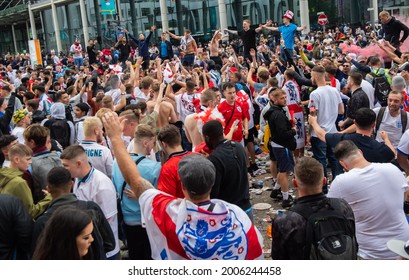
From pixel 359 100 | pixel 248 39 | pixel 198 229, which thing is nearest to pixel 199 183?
pixel 198 229

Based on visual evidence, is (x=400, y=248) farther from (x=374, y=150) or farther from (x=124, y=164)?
(x=374, y=150)

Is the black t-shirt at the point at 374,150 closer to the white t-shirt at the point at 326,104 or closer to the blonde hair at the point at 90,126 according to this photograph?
the white t-shirt at the point at 326,104

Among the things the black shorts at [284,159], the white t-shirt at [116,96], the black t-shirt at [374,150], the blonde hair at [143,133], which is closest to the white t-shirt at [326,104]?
the black shorts at [284,159]

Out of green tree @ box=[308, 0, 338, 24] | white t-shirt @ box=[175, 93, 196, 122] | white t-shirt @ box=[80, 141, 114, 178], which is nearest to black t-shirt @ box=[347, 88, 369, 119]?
white t-shirt @ box=[175, 93, 196, 122]

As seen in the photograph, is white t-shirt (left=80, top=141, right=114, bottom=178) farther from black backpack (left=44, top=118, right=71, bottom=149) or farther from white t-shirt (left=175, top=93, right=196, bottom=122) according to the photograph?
white t-shirt (left=175, top=93, right=196, bottom=122)

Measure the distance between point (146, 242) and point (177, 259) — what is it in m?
1.71

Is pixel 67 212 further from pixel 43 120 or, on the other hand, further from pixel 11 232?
pixel 43 120

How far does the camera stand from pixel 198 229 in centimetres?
280

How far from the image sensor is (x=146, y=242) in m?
4.59

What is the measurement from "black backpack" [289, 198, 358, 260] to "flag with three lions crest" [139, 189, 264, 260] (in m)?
0.33

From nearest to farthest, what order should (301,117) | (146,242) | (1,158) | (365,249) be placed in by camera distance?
(365,249) < (146,242) < (1,158) < (301,117)

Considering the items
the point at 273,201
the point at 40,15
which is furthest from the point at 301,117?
the point at 40,15

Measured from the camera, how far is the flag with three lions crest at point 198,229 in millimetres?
2809

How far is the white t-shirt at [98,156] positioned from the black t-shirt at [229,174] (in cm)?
135
